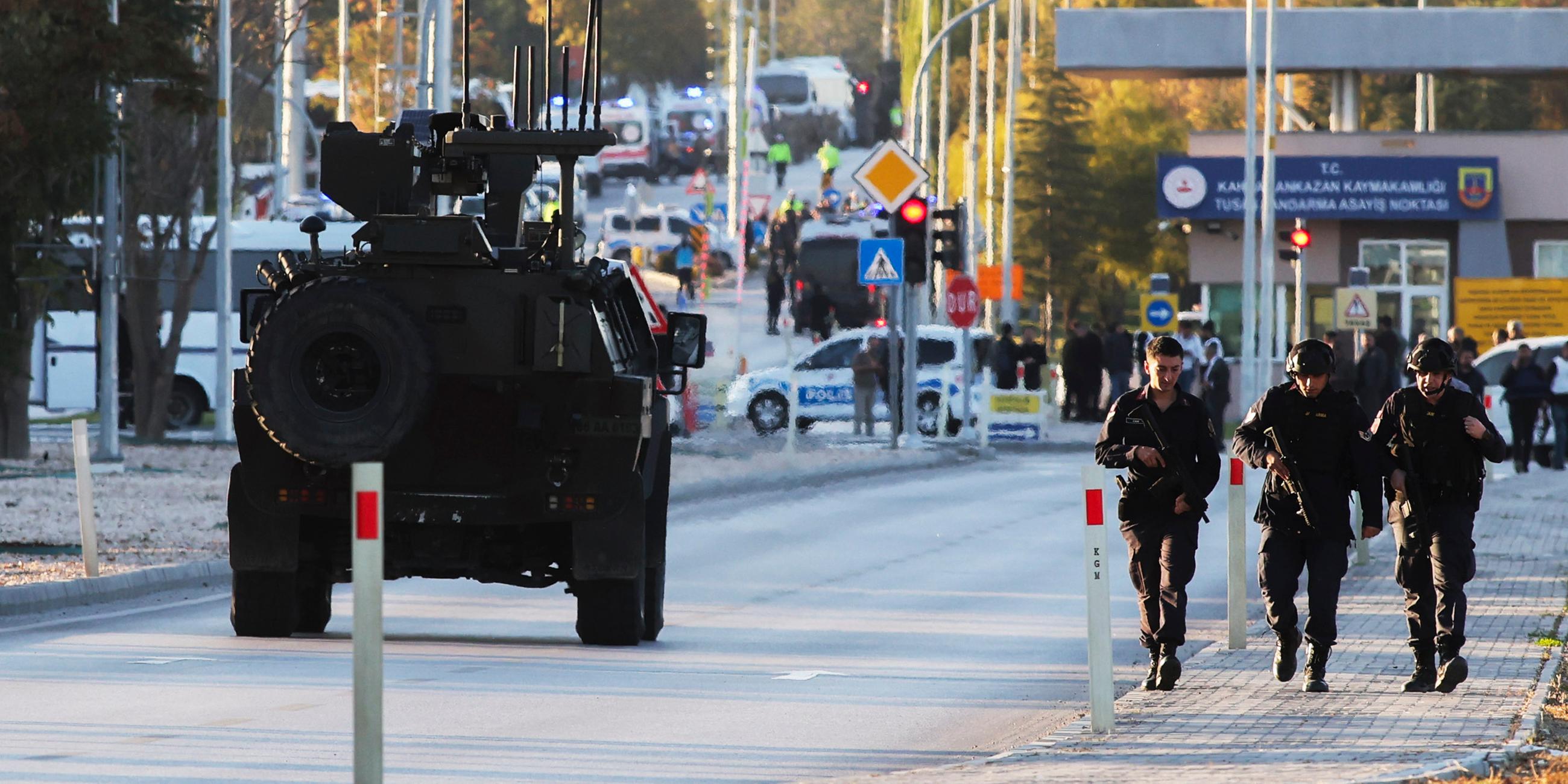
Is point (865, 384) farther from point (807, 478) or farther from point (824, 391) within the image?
point (807, 478)

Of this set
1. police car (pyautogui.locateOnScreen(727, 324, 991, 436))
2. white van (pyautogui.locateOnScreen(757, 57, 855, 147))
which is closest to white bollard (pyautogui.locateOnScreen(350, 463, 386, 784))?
police car (pyautogui.locateOnScreen(727, 324, 991, 436))

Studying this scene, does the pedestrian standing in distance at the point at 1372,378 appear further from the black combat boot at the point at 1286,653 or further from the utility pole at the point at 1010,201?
the utility pole at the point at 1010,201

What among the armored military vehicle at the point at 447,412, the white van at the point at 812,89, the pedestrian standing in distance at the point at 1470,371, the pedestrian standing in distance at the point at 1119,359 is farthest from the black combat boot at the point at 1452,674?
the white van at the point at 812,89

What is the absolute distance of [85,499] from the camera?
15969 mm

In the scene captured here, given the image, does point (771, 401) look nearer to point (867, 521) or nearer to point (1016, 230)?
point (867, 521)

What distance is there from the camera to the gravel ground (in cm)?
1777

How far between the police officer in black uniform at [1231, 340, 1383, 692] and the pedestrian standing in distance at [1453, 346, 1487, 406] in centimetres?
1928

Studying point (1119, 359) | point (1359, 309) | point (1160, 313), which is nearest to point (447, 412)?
point (1359, 309)

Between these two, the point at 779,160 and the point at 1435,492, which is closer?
the point at 1435,492

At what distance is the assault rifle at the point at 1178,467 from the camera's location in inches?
433

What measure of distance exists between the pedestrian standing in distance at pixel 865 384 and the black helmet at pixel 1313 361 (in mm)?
28636

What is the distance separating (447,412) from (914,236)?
20.9 meters

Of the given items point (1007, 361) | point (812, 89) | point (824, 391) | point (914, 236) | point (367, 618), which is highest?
point (812, 89)

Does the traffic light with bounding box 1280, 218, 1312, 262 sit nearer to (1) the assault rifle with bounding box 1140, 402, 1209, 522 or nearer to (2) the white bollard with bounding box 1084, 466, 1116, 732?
(1) the assault rifle with bounding box 1140, 402, 1209, 522
